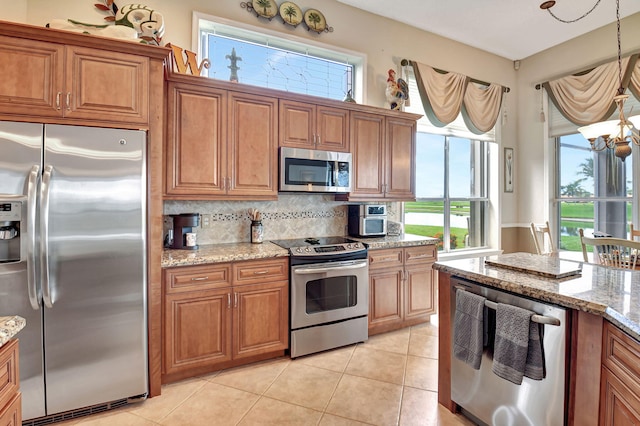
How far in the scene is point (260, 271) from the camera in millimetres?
2533

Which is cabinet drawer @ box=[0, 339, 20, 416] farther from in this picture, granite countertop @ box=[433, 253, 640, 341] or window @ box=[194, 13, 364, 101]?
window @ box=[194, 13, 364, 101]

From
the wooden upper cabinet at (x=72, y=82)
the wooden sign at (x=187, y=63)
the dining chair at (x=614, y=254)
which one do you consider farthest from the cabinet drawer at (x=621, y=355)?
the wooden sign at (x=187, y=63)

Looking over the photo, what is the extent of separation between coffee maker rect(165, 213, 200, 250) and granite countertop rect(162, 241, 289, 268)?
0.26 feet

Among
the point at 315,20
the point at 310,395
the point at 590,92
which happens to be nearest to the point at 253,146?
the point at 315,20

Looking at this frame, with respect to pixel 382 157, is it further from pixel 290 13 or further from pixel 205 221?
pixel 205 221

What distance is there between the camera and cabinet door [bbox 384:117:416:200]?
11.4 ft

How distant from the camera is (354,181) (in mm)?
3283

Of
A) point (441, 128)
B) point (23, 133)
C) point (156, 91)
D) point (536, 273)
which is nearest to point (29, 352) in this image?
point (23, 133)

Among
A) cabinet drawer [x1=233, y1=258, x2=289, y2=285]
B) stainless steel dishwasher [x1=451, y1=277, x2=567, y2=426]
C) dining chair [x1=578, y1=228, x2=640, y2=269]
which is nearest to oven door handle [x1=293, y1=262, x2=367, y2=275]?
cabinet drawer [x1=233, y1=258, x2=289, y2=285]

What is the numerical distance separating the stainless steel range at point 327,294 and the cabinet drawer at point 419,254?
54 centimetres

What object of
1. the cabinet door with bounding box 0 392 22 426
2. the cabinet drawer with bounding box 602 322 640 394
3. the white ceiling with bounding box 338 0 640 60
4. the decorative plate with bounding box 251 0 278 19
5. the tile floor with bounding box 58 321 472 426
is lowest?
the tile floor with bounding box 58 321 472 426

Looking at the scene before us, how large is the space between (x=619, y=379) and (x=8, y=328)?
207cm

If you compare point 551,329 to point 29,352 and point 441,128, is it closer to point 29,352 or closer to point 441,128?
point 29,352

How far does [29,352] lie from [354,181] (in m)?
2.72
